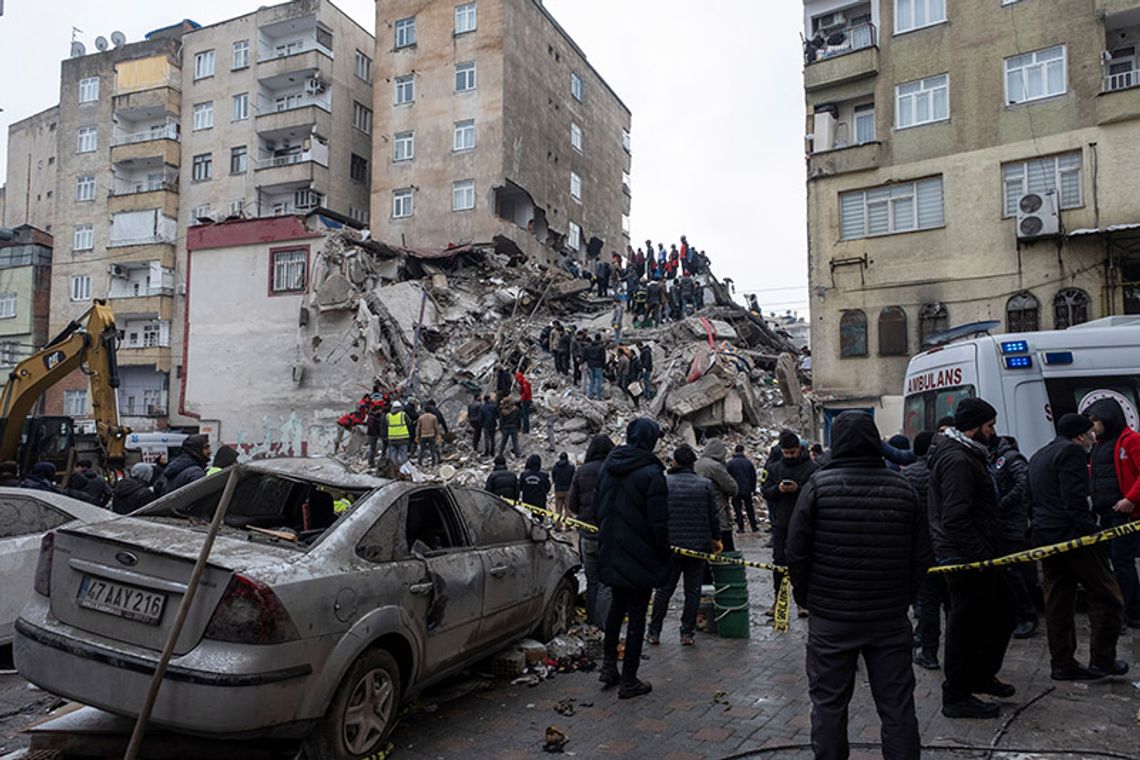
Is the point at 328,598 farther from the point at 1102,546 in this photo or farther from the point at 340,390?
the point at 340,390

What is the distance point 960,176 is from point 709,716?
20302 mm

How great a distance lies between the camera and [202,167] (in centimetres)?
4100

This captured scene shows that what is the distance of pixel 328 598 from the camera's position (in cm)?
416

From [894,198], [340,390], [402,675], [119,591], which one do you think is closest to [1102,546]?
[402,675]

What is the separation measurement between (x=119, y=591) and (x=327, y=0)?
1624 inches

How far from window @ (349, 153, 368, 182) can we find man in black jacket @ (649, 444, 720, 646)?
3686 centimetres

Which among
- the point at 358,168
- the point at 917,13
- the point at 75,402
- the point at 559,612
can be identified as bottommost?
the point at 559,612

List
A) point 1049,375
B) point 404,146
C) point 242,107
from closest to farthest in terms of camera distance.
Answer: point 1049,375, point 404,146, point 242,107

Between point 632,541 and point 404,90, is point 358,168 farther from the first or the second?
point 632,541

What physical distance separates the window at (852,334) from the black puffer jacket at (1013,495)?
53.1 feet

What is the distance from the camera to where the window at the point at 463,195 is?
35.3 meters

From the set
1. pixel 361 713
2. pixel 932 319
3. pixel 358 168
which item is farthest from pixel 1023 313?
pixel 358 168

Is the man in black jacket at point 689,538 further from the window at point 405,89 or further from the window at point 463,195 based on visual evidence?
the window at point 405,89

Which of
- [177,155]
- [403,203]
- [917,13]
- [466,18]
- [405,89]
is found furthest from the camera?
[177,155]
